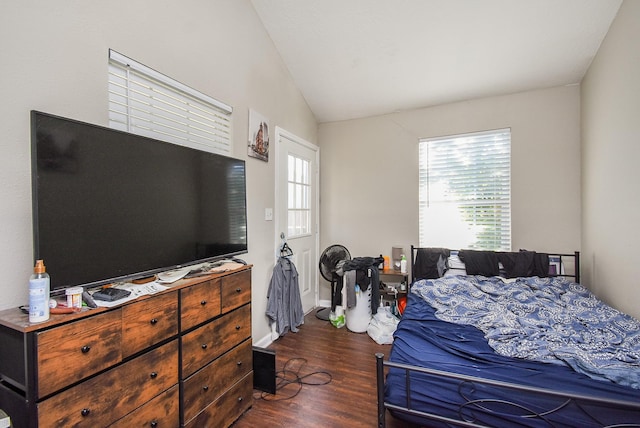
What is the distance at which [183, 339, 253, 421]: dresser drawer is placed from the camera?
151 centimetres

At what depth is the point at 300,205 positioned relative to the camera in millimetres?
3678

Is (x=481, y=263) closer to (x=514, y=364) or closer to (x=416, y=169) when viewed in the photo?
(x=416, y=169)

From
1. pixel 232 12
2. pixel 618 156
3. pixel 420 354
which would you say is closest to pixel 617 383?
pixel 420 354

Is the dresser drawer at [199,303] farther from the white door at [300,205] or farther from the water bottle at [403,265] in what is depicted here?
the water bottle at [403,265]

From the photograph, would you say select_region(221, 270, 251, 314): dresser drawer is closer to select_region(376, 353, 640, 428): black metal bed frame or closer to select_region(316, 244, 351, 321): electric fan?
select_region(376, 353, 640, 428): black metal bed frame

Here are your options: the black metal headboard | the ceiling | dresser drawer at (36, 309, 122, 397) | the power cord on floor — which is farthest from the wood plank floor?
the ceiling

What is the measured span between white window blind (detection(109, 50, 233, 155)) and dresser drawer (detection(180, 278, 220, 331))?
1003 millimetres

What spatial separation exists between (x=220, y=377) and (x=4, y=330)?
3.43 feet

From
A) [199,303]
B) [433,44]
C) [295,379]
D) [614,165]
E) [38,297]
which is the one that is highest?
[433,44]

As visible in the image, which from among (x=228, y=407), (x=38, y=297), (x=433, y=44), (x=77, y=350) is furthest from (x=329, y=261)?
(x=38, y=297)

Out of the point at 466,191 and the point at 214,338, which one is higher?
the point at 466,191

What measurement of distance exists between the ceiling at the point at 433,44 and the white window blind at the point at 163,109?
1.27 meters

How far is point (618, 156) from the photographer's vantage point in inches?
92.3

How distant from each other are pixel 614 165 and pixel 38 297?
380 cm
